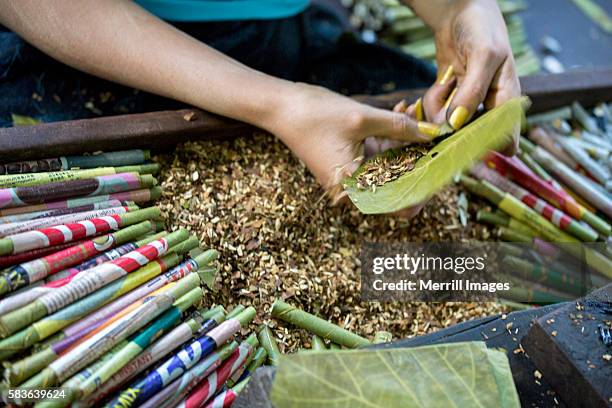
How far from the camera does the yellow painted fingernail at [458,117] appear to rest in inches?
55.6

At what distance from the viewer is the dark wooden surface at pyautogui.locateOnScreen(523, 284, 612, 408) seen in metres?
1.05

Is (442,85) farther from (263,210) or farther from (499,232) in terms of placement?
(263,210)

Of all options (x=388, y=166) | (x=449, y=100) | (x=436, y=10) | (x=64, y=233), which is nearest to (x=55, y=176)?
(x=64, y=233)

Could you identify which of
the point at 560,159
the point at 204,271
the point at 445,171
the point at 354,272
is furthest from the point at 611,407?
the point at 560,159

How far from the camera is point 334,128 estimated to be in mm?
1377

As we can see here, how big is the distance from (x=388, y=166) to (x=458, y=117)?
212 mm

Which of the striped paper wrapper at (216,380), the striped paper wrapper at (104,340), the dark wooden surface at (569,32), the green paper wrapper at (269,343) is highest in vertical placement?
the striped paper wrapper at (104,340)

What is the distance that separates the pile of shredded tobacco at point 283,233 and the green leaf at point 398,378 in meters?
0.36

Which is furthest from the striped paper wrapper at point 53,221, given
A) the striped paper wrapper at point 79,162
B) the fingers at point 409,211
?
the fingers at point 409,211

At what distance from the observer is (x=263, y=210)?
147cm

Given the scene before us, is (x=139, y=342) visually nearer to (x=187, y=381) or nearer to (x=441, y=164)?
(x=187, y=381)

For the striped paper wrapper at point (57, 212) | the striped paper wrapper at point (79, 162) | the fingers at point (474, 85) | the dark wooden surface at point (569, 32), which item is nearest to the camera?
the striped paper wrapper at point (57, 212)

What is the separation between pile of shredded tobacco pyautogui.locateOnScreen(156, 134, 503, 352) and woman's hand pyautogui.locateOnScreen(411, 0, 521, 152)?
29 centimetres

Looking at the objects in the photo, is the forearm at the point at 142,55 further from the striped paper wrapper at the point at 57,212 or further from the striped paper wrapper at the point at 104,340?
the striped paper wrapper at the point at 104,340
